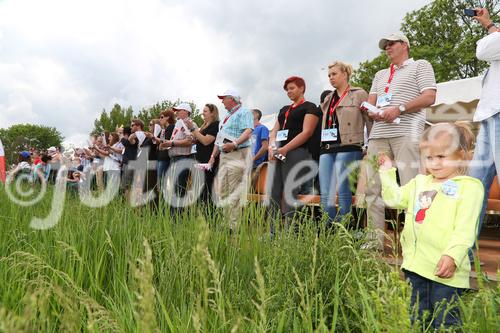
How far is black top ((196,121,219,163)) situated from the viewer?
5.54 metres

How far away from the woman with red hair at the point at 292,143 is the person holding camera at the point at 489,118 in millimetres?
1439

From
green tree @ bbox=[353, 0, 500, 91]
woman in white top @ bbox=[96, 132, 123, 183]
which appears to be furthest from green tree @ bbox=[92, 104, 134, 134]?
woman in white top @ bbox=[96, 132, 123, 183]

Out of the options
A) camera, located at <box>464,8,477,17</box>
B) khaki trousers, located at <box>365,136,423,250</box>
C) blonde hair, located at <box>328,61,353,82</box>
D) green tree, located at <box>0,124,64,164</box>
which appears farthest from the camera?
green tree, located at <box>0,124,64,164</box>

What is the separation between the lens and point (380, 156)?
2.15m

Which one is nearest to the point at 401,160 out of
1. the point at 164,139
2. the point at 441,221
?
the point at 441,221

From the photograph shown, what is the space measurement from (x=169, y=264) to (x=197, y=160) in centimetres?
361

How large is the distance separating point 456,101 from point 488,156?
16.0ft

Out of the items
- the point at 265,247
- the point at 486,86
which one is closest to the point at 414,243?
the point at 265,247

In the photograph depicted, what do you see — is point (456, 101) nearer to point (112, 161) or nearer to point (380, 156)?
point (112, 161)

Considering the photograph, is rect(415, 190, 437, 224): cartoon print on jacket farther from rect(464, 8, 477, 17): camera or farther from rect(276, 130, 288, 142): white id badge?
rect(276, 130, 288, 142): white id badge

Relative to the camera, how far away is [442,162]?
206 centimetres

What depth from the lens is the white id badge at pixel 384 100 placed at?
365cm

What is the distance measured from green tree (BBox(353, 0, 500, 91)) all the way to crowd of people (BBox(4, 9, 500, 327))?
19231mm

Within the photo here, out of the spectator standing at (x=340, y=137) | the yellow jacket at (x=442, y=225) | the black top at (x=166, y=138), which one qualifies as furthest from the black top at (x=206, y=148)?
the yellow jacket at (x=442, y=225)
